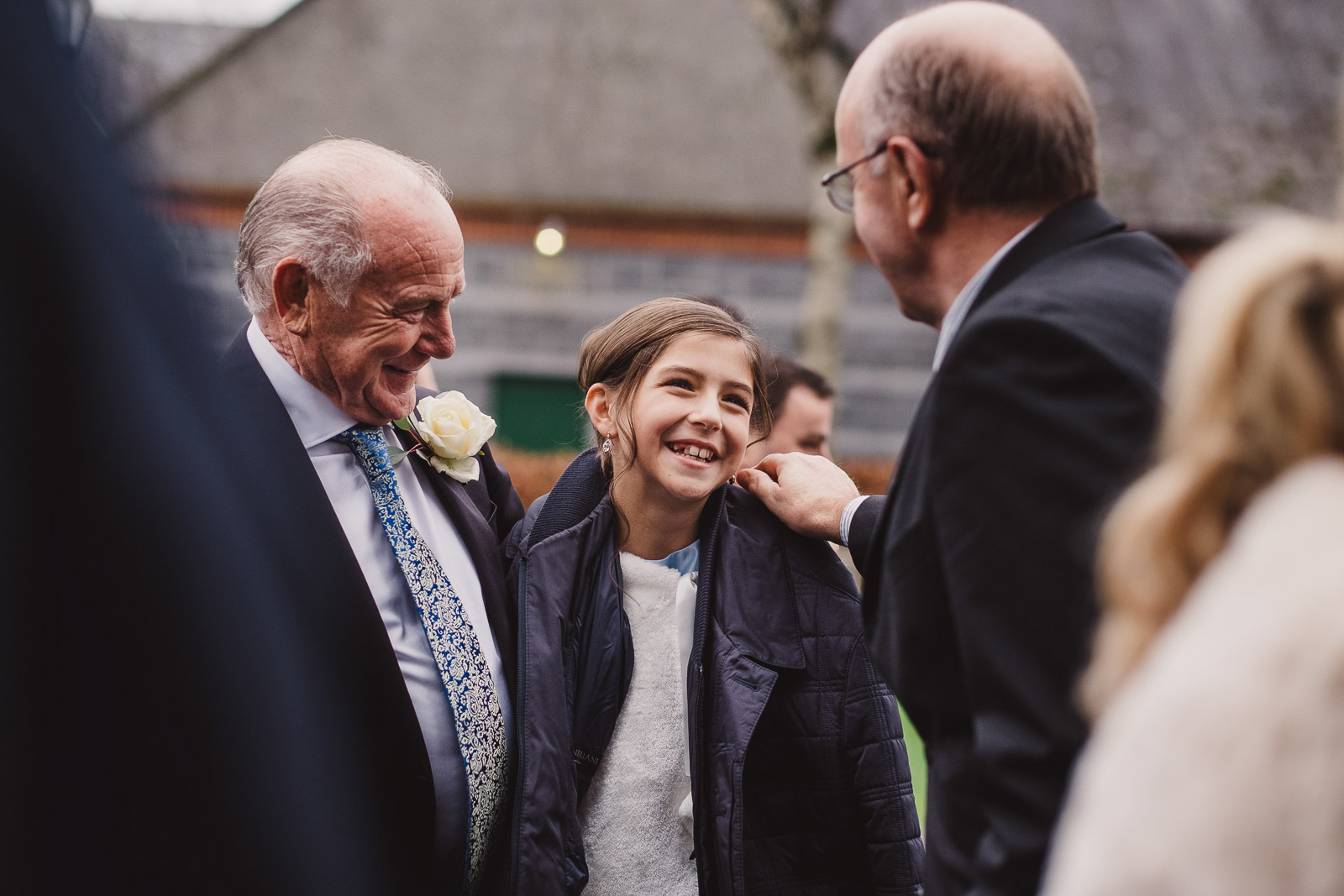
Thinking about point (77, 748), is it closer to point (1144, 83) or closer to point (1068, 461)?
point (1068, 461)

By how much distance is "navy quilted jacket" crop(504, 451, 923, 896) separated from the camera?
6.68ft

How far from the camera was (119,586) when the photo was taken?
2.21 feet

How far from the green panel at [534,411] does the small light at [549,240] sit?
1.35 metres

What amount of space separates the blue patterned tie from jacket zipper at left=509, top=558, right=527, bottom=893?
0.18 feet

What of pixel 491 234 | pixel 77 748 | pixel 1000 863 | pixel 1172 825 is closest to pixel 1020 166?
pixel 1000 863

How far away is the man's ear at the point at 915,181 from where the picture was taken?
64.6 inches

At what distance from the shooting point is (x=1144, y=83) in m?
12.1

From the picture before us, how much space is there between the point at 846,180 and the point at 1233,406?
107cm

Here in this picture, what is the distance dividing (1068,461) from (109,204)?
1091 millimetres

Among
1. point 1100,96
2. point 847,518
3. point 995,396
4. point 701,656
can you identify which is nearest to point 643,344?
point 847,518

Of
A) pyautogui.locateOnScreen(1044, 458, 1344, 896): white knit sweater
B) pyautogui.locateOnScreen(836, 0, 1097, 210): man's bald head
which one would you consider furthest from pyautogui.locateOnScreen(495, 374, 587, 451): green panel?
pyautogui.locateOnScreen(1044, 458, 1344, 896): white knit sweater

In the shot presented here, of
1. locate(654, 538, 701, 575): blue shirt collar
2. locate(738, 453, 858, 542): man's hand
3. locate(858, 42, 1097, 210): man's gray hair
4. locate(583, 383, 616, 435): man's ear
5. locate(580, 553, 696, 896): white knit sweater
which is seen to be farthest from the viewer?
locate(583, 383, 616, 435): man's ear

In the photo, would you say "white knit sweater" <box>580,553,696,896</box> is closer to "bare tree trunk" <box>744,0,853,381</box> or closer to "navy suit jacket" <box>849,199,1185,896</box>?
"navy suit jacket" <box>849,199,1185,896</box>

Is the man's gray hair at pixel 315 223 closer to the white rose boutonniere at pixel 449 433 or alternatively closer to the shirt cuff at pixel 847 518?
the white rose boutonniere at pixel 449 433
